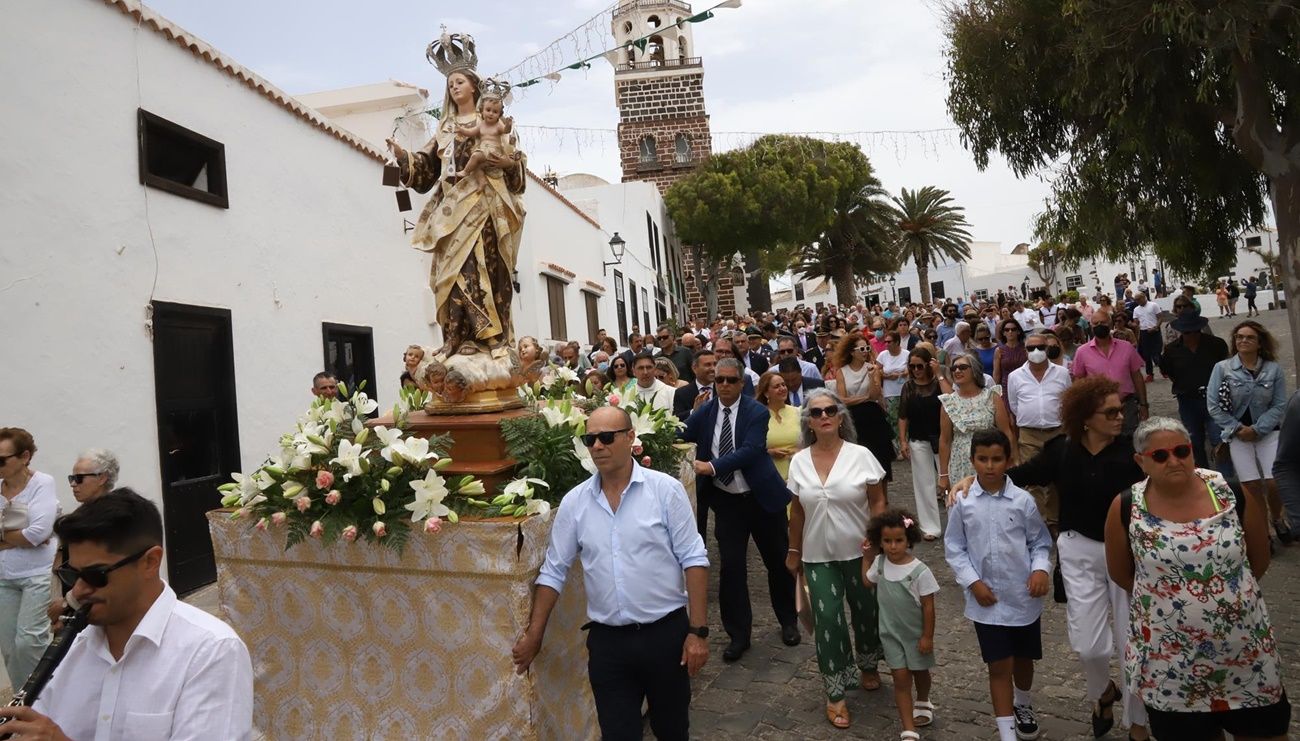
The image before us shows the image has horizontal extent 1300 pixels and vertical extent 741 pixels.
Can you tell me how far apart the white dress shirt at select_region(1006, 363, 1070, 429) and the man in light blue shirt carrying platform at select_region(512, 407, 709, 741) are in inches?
169

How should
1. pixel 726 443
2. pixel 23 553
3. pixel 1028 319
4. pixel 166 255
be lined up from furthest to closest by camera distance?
pixel 1028 319 → pixel 166 255 → pixel 726 443 → pixel 23 553

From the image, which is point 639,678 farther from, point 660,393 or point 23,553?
point 660,393

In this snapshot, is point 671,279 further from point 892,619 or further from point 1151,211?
point 892,619

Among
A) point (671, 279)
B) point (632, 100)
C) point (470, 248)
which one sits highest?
point (632, 100)

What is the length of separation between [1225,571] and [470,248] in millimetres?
4097

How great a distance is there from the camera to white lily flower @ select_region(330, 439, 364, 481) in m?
4.24

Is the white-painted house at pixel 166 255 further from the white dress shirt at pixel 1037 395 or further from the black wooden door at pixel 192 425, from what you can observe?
the white dress shirt at pixel 1037 395

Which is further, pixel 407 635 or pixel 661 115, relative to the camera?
pixel 661 115

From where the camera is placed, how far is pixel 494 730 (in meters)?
4.10

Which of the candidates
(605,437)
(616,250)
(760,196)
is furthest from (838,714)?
(760,196)

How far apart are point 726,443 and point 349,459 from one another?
2.39 metres

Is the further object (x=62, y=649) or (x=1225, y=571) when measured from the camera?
(x=1225, y=571)

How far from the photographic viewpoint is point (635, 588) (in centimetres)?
351

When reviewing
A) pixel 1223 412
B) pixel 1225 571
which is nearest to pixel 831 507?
pixel 1225 571
